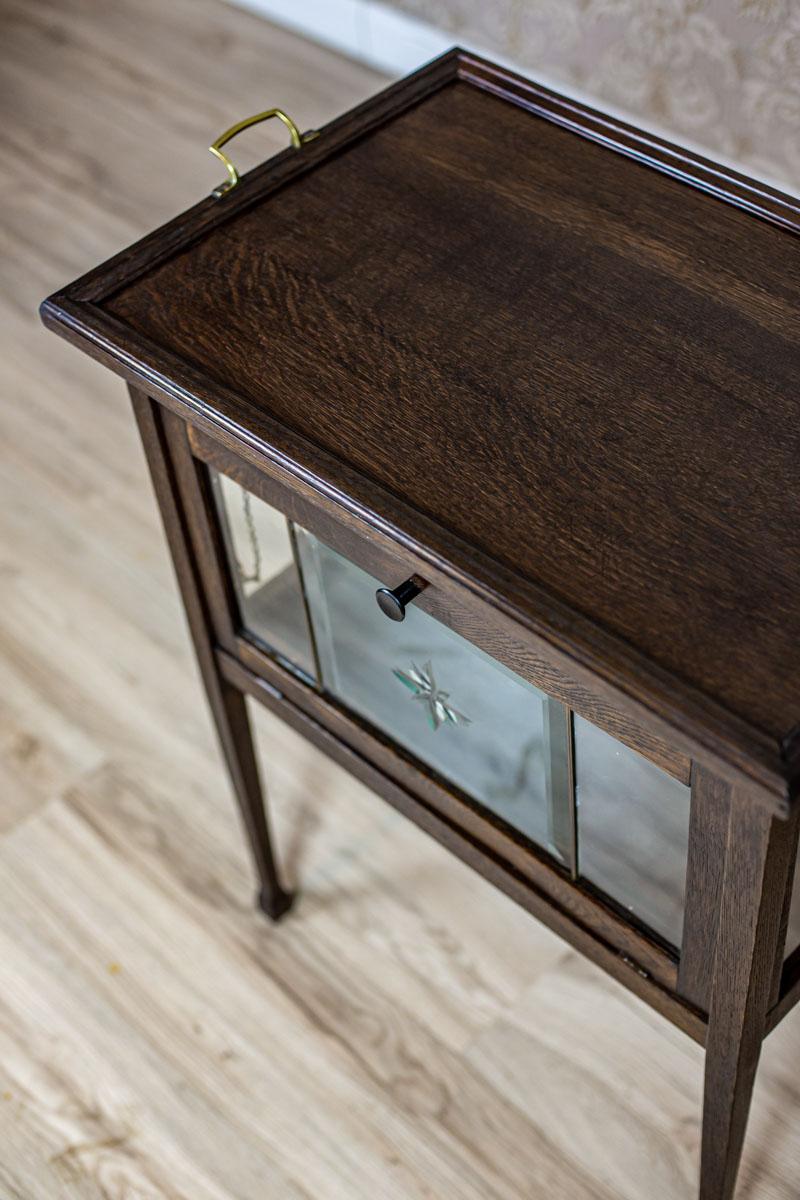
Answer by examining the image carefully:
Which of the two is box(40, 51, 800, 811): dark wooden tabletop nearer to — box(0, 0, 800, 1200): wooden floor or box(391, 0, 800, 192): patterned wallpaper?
box(0, 0, 800, 1200): wooden floor

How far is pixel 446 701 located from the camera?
0.94 metres

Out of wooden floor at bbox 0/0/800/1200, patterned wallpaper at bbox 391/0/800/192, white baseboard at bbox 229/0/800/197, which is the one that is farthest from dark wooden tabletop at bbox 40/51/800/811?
white baseboard at bbox 229/0/800/197

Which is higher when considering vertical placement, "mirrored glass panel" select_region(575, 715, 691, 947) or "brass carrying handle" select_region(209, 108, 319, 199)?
"brass carrying handle" select_region(209, 108, 319, 199)

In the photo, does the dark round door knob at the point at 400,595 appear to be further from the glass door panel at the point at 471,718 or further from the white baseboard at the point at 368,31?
the white baseboard at the point at 368,31

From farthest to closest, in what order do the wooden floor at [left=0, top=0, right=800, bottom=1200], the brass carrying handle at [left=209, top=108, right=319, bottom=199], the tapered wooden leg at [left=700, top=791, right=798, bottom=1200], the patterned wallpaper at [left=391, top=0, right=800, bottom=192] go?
the patterned wallpaper at [left=391, top=0, right=800, bottom=192] → the wooden floor at [left=0, top=0, right=800, bottom=1200] → the brass carrying handle at [left=209, top=108, right=319, bottom=199] → the tapered wooden leg at [left=700, top=791, right=798, bottom=1200]

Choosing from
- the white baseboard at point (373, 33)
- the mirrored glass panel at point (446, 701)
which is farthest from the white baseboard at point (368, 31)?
the mirrored glass panel at point (446, 701)

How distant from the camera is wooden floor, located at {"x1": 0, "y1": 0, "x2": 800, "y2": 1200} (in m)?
1.21

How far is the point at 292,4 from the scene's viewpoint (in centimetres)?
250

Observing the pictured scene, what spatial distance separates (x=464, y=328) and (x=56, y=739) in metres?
0.83

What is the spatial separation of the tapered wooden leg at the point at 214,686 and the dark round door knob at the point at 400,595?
25cm

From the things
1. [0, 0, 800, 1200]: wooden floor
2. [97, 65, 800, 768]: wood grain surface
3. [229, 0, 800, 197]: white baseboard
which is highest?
[97, 65, 800, 768]: wood grain surface

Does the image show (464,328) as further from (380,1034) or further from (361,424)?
(380,1034)

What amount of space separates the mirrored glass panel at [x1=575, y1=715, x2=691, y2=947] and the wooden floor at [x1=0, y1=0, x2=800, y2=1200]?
1.29ft

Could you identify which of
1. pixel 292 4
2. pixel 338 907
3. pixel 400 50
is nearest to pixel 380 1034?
pixel 338 907
